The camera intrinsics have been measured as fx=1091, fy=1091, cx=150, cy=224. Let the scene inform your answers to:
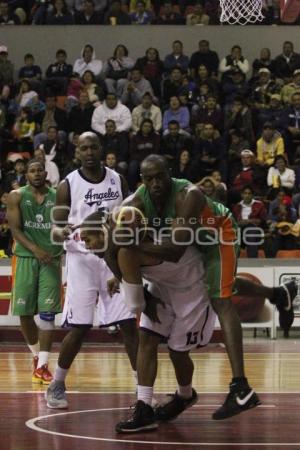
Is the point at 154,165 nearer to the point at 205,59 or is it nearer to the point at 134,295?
the point at 134,295

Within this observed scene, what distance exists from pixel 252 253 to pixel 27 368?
209 inches

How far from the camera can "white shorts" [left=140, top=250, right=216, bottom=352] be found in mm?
7855

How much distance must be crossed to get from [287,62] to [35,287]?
11747mm

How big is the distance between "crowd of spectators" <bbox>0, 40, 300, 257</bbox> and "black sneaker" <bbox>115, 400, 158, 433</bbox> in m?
8.91

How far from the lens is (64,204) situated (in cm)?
898

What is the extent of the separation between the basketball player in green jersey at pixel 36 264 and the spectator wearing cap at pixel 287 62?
1098 cm

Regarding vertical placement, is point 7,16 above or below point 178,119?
above

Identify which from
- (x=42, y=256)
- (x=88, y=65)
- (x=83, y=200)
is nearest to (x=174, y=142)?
(x=88, y=65)

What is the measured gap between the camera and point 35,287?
1071 centimetres

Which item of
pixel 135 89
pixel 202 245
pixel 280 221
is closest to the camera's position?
pixel 202 245

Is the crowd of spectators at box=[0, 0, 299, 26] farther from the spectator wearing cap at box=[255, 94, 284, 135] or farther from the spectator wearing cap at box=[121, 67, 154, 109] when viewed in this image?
the spectator wearing cap at box=[255, 94, 284, 135]

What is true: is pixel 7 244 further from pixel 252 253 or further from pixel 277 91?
pixel 277 91

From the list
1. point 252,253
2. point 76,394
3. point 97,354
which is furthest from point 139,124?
point 76,394

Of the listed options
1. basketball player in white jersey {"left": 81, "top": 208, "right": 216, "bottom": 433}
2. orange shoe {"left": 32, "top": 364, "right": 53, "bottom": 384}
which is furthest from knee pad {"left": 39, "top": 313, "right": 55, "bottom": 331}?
basketball player in white jersey {"left": 81, "top": 208, "right": 216, "bottom": 433}
